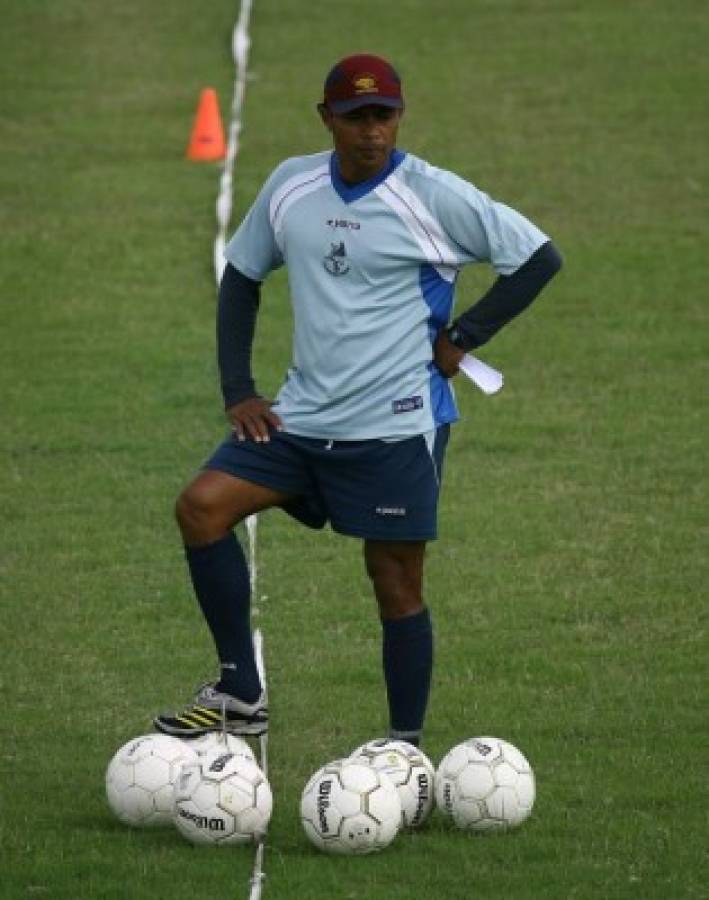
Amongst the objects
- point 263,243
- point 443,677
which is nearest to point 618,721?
point 443,677

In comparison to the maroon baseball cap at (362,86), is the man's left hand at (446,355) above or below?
below

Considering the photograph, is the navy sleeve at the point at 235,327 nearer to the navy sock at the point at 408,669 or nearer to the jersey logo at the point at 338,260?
the jersey logo at the point at 338,260

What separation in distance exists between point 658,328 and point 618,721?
725cm

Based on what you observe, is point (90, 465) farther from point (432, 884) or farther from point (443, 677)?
point (432, 884)

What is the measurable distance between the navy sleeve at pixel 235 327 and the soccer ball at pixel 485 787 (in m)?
1.55

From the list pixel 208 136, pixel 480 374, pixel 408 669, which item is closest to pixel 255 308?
pixel 480 374

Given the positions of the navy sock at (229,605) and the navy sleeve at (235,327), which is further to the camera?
the navy sleeve at (235,327)

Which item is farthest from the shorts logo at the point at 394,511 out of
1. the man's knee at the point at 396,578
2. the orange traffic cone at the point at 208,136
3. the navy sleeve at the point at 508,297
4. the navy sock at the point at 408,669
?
the orange traffic cone at the point at 208,136

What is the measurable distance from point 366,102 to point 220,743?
7.08 feet

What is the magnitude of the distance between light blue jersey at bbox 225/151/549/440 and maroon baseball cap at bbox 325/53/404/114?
9.2 inches

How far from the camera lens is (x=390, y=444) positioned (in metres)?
8.55

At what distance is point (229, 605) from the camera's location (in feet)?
28.5

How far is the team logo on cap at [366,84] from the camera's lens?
8.30 m

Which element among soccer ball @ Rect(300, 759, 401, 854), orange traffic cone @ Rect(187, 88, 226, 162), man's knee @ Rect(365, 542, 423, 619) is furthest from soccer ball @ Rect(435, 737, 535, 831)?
orange traffic cone @ Rect(187, 88, 226, 162)
